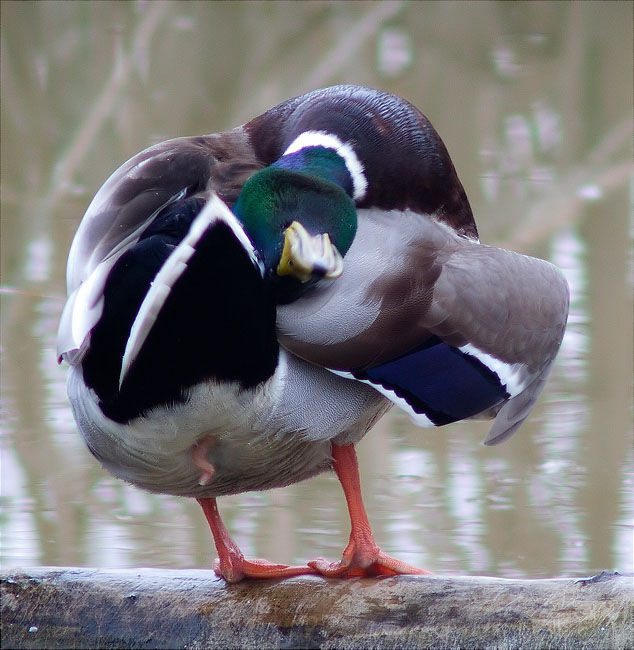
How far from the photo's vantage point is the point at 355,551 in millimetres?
2535

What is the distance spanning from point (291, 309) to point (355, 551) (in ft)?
2.15

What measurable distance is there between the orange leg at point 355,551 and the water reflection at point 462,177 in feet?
2.82

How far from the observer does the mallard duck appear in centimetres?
190

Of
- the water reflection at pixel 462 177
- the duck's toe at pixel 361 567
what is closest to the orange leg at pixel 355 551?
the duck's toe at pixel 361 567

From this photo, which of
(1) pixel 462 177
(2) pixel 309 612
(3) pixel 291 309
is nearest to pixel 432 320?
(3) pixel 291 309

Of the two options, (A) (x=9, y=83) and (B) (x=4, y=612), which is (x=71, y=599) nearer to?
(B) (x=4, y=612)

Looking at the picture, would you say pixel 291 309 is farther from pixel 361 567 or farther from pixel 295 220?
pixel 361 567

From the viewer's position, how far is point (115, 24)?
10375 mm

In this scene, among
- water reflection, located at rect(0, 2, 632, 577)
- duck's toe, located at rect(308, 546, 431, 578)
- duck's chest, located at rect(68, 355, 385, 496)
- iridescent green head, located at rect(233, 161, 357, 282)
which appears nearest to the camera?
iridescent green head, located at rect(233, 161, 357, 282)

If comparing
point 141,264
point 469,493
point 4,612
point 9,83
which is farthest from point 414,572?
point 9,83

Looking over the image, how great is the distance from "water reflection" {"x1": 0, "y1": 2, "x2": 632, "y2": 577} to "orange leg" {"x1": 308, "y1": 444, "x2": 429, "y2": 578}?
86 centimetres

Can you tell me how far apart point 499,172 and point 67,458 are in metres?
3.86

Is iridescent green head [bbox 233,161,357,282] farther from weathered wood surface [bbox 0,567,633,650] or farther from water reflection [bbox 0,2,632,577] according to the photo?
water reflection [bbox 0,2,632,577]

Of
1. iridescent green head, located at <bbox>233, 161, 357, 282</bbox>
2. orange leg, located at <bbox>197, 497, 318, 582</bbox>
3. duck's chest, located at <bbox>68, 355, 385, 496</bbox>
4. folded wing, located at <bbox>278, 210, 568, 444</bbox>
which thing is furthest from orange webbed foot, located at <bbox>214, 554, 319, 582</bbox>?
iridescent green head, located at <bbox>233, 161, 357, 282</bbox>
